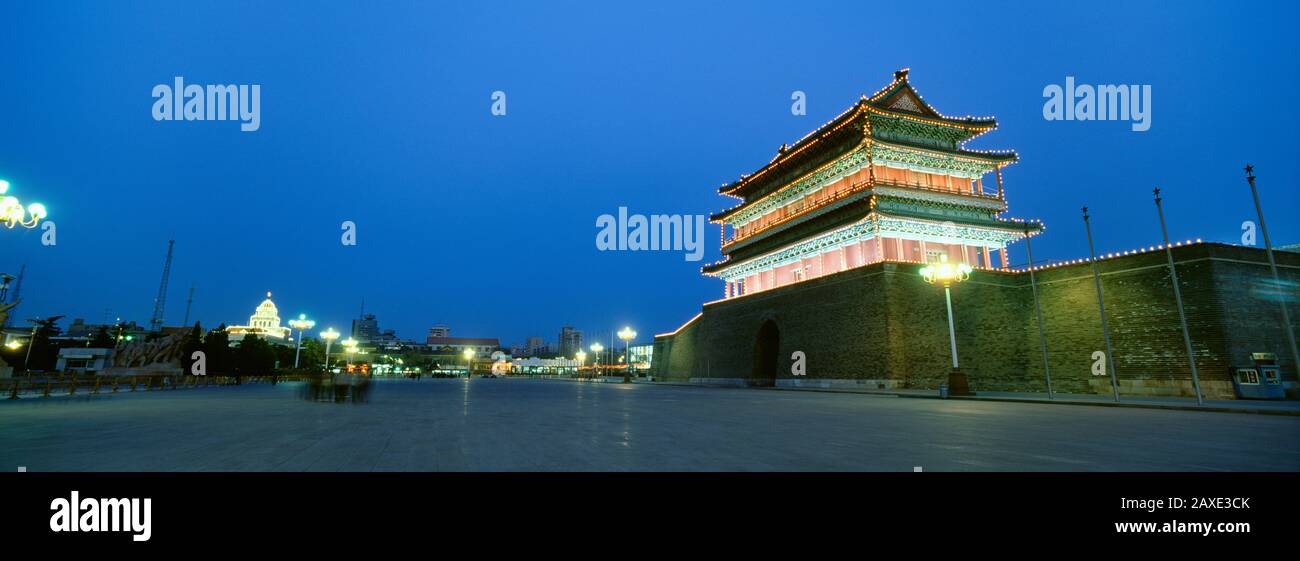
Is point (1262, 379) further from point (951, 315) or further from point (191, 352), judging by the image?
point (191, 352)

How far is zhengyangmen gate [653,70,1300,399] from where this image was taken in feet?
71.3

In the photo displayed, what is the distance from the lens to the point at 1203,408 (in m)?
13.5

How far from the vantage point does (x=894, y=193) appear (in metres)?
31.5

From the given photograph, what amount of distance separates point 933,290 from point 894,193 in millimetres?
6312

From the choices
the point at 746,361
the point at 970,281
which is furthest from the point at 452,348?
the point at 970,281

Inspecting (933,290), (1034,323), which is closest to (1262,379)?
(1034,323)

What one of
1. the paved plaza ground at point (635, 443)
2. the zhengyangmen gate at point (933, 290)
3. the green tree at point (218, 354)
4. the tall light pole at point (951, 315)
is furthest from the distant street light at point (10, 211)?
the zhengyangmen gate at point (933, 290)

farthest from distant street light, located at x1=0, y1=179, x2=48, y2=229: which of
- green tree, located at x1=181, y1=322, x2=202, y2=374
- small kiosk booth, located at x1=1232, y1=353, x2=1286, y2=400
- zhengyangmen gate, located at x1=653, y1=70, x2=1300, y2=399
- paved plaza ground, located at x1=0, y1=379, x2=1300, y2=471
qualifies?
small kiosk booth, located at x1=1232, y1=353, x2=1286, y2=400

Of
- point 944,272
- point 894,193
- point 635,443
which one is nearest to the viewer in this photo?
point 635,443

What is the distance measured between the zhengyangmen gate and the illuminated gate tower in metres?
0.11

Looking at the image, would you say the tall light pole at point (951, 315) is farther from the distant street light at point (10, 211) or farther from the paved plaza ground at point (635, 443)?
the distant street light at point (10, 211)

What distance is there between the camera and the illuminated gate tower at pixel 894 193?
31.6 m
